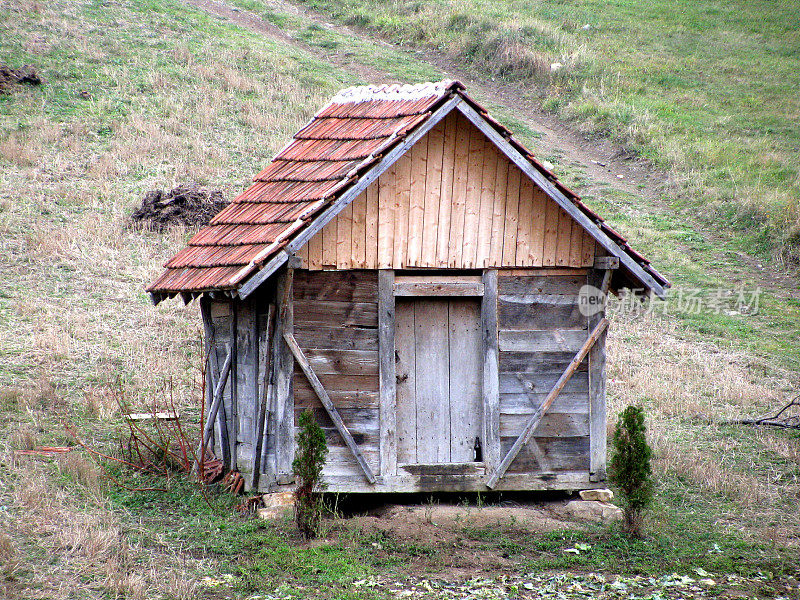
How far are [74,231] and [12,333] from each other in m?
4.44

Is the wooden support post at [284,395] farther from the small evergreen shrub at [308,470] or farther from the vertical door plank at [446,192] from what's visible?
the vertical door plank at [446,192]

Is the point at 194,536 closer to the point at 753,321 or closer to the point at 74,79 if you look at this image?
the point at 753,321

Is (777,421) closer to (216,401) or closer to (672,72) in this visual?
(216,401)

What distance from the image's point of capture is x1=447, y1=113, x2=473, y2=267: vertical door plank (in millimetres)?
8305

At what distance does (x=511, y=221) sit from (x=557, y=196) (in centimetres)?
56

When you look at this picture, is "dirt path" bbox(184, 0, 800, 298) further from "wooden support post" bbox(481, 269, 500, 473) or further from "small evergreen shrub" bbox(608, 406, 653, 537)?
"wooden support post" bbox(481, 269, 500, 473)

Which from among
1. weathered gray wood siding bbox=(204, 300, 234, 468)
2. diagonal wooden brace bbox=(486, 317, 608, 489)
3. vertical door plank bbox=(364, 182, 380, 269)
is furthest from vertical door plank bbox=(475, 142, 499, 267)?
weathered gray wood siding bbox=(204, 300, 234, 468)

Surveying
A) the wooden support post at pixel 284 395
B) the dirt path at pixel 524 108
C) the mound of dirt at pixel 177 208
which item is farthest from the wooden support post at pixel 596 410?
the dirt path at pixel 524 108

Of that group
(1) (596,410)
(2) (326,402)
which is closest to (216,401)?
(2) (326,402)

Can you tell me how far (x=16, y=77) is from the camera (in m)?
22.3

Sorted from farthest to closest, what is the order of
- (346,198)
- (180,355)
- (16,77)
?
(16,77)
(180,355)
(346,198)

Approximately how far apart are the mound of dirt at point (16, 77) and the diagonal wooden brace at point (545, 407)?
19.2m

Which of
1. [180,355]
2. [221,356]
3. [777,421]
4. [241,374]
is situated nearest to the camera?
[241,374]

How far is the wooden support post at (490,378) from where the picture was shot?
8.50 m
